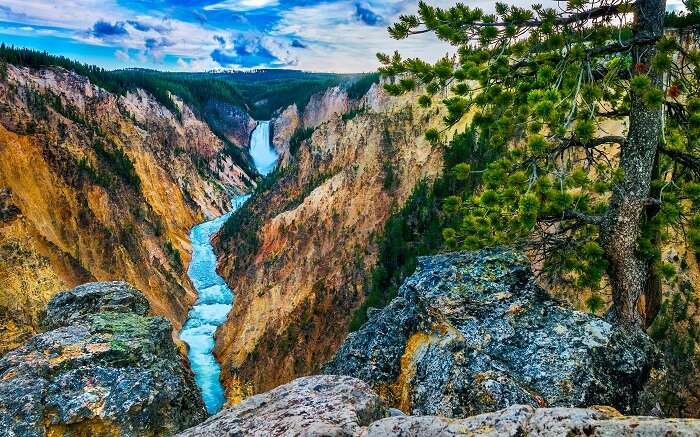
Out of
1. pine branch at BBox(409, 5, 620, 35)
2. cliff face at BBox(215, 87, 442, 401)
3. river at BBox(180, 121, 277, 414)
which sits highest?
pine branch at BBox(409, 5, 620, 35)

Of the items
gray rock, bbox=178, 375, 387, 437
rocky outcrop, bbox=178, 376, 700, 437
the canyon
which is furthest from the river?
rocky outcrop, bbox=178, 376, 700, 437

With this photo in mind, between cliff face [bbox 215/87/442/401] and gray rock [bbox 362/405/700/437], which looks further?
cliff face [bbox 215/87/442/401]

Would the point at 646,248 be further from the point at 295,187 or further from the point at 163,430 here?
the point at 295,187

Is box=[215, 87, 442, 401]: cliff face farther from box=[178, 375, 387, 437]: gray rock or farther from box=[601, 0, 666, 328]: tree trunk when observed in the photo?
box=[178, 375, 387, 437]: gray rock

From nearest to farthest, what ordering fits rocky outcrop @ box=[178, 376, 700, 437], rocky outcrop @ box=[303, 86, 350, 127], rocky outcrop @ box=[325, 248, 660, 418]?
1. rocky outcrop @ box=[178, 376, 700, 437]
2. rocky outcrop @ box=[325, 248, 660, 418]
3. rocky outcrop @ box=[303, 86, 350, 127]

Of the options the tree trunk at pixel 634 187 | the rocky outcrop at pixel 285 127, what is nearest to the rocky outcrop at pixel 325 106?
the rocky outcrop at pixel 285 127

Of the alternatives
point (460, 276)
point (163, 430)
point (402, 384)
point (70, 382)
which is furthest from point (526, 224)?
point (70, 382)

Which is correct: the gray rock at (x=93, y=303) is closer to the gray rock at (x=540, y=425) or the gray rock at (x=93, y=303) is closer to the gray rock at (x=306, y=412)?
the gray rock at (x=306, y=412)
